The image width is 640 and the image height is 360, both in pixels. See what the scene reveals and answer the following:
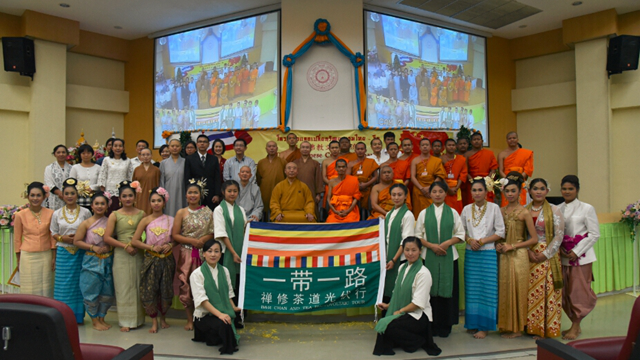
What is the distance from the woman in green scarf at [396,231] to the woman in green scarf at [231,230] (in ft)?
4.46

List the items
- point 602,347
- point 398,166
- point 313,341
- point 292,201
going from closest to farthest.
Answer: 1. point 602,347
2. point 313,341
3. point 292,201
4. point 398,166

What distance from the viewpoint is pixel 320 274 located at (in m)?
4.21

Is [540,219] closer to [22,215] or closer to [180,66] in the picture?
[22,215]

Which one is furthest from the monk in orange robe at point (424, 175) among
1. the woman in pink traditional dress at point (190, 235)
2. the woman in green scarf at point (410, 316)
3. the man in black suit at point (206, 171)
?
the woman in pink traditional dress at point (190, 235)

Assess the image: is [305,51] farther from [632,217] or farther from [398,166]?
[632,217]

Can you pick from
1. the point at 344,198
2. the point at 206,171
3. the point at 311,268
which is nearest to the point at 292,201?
the point at 344,198

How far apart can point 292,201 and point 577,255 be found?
9.20 ft

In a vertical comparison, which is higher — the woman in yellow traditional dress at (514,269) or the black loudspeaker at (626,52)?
the black loudspeaker at (626,52)

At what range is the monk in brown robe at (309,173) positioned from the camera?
595cm

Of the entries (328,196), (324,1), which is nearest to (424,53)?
(324,1)

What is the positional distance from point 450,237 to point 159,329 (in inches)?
110

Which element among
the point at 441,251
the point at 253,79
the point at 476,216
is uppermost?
the point at 253,79

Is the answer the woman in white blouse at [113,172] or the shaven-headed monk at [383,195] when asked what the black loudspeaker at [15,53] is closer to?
the woman in white blouse at [113,172]

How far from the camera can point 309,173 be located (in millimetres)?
5984
